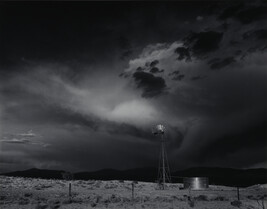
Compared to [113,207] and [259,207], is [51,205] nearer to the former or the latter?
[113,207]

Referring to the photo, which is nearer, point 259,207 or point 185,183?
point 259,207

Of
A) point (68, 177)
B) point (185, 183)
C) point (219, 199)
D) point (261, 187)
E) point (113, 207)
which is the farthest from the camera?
point (68, 177)

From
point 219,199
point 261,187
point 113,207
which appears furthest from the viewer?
point 261,187

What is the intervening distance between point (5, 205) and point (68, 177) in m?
41.3

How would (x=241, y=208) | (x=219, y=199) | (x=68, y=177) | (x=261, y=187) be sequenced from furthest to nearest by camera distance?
(x=68, y=177), (x=261, y=187), (x=219, y=199), (x=241, y=208)

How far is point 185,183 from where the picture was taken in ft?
141

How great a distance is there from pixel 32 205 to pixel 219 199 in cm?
1489

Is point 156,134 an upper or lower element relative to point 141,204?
upper

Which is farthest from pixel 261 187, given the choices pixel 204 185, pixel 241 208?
pixel 241 208

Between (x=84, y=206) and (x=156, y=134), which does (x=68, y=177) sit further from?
(x=84, y=206)

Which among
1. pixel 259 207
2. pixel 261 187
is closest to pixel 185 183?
pixel 261 187

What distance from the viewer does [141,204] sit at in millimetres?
21172

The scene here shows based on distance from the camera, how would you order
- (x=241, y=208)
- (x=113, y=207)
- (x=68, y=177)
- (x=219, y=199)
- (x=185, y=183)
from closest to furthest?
(x=113, y=207)
(x=241, y=208)
(x=219, y=199)
(x=185, y=183)
(x=68, y=177)

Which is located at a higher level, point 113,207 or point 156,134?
point 156,134
